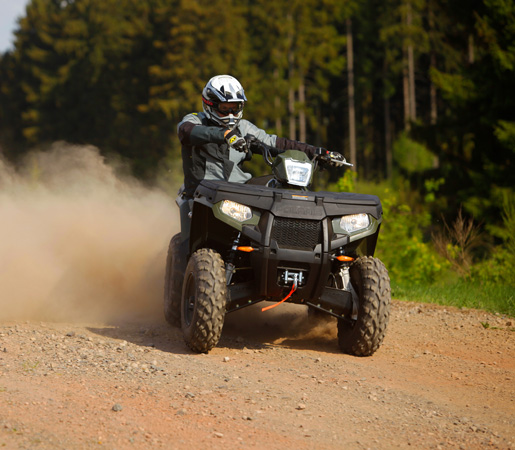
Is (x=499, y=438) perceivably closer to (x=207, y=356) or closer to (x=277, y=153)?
(x=207, y=356)

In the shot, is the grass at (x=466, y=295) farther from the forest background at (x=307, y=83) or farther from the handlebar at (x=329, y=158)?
the handlebar at (x=329, y=158)

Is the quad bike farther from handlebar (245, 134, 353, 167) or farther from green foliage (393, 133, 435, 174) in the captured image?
green foliage (393, 133, 435, 174)

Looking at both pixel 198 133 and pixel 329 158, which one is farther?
pixel 329 158

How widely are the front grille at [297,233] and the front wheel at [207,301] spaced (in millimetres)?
596

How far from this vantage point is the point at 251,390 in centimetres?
584

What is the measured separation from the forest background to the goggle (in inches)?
302

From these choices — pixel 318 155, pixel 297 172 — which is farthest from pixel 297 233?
pixel 318 155

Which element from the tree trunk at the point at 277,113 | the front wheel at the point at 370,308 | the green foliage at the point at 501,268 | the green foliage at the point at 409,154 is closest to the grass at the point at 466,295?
the green foliage at the point at 501,268

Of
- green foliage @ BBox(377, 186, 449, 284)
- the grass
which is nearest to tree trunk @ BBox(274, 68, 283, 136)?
green foliage @ BBox(377, 186, 449, 284)

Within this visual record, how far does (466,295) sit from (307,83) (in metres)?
44.0

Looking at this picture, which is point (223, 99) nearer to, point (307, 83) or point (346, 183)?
point (346, 183)

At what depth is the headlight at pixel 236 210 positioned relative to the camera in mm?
6953

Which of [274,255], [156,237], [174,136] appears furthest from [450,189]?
[174,136]

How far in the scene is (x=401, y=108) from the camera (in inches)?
2350
